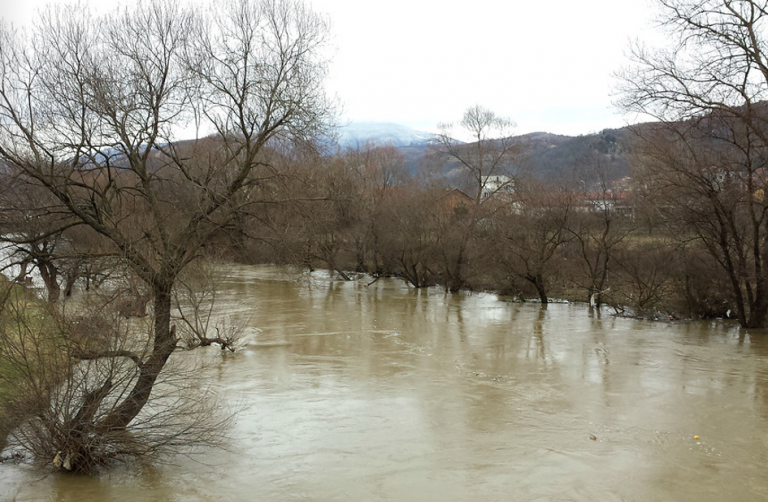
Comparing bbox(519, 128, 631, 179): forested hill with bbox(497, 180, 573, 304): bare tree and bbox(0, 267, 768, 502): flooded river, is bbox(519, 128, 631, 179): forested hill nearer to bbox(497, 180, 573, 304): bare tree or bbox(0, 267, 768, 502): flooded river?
bbox(497, 180, 573, 304): bare tree

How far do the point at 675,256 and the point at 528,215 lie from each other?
790 cm

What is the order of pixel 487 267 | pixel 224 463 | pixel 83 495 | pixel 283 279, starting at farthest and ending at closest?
pixel 283 279
pixel 487 267
pixel 224 463
pixel 83 495

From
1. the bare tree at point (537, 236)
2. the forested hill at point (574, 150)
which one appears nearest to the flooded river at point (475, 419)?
the bare tree at point (537, 236)

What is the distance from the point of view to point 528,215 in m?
29.3

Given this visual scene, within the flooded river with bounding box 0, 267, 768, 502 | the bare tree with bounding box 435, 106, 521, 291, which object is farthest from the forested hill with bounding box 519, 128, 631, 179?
the flooded river with bounding box 0, 267, 768, 502

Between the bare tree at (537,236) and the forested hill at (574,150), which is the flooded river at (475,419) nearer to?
the bare tree at (537,236)

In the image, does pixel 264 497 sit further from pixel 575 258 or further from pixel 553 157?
pixel 553 157

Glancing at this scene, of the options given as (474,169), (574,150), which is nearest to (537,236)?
(474,169)

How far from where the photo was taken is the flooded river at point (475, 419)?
8289mm

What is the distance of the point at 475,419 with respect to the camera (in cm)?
1130

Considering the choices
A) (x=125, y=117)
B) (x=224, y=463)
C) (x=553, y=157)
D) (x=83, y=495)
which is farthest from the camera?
(x=553, y=157)

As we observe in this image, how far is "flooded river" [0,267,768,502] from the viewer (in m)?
8.29

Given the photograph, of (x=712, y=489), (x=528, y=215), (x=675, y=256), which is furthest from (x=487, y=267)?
(x=712, y=489)

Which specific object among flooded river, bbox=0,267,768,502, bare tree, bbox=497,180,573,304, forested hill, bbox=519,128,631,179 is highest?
forested hill, bbox=519,128,631,179
